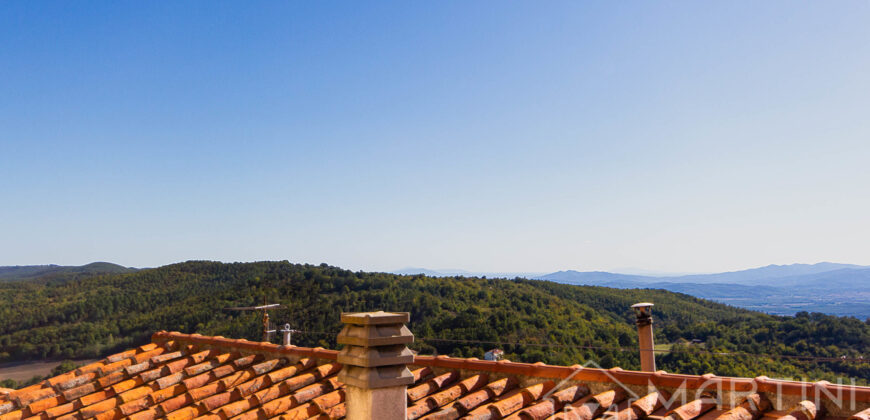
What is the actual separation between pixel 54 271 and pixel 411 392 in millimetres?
152369

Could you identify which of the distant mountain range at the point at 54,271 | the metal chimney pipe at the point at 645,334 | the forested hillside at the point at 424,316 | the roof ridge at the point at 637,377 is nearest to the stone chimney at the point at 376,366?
the roof ridge at the point at 637,377

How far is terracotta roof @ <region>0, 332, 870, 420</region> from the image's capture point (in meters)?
3.57

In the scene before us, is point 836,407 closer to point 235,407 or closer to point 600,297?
point 235,407

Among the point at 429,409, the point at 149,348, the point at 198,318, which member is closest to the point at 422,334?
the point at 198,318

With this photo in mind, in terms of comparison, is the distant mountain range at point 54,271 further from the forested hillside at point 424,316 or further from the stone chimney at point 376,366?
the stone chimney at point 376,366

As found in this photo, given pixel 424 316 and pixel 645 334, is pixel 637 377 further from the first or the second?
pixel 424 316

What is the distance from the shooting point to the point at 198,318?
59594mm

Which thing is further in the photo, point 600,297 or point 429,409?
point 600,297

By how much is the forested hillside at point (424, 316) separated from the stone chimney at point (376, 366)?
31821 millimetres

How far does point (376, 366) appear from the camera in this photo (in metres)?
3.13

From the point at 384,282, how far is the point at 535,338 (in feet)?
91.8

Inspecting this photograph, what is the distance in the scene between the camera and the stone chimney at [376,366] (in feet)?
10.1

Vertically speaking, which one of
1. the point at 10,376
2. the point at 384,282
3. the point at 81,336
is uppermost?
the point at 384,282

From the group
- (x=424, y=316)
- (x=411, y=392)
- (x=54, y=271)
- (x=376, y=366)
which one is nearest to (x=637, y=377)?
(x=411, y=392)
